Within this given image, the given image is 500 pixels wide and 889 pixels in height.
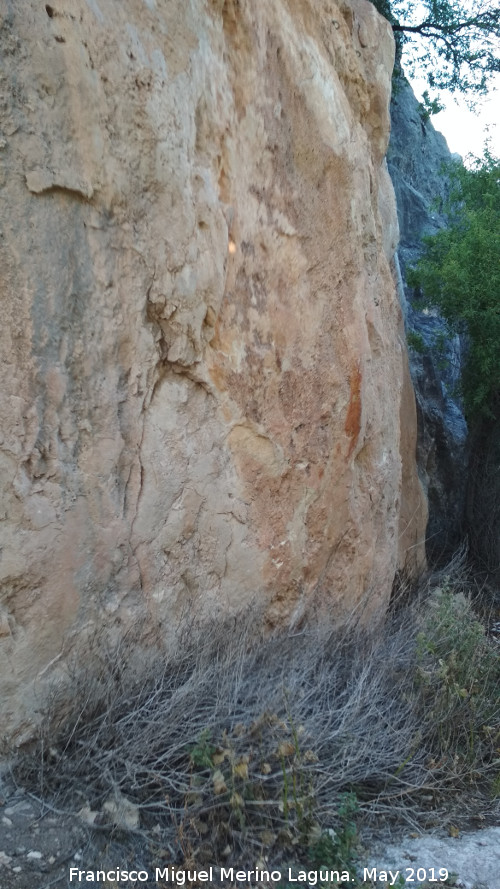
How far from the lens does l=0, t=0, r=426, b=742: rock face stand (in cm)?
304

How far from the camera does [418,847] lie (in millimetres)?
3082

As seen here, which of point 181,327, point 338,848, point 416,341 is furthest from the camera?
point 416,341

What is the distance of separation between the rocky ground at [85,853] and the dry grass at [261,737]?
0.07m

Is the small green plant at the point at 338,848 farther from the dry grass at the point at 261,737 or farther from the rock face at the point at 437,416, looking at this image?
the rock face at the point at 437,416

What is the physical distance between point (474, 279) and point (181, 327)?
12.1 ft

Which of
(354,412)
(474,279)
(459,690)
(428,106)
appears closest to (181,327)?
(354,412)

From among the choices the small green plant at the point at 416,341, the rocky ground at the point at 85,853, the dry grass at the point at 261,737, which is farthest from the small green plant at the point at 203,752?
the small green plant at the point at 416,341

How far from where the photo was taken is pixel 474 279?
21.4 feet

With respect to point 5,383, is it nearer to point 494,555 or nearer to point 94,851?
point 94,851

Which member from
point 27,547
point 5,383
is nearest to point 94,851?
point 27,547

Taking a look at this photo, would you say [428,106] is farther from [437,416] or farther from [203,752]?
[203,752]

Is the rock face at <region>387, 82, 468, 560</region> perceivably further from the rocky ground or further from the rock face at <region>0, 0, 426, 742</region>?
the rocky ground

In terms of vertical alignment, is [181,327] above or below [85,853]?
above

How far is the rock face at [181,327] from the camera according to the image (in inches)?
119
